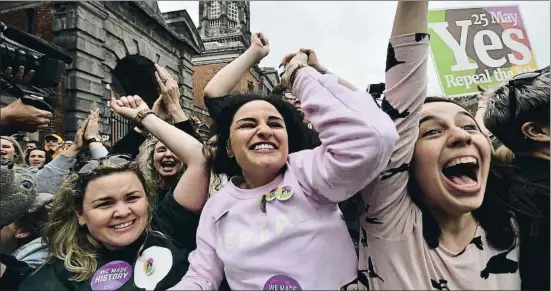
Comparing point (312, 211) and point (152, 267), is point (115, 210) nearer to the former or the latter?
point (152, 267)

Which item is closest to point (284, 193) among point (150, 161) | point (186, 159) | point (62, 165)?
point (186, 159)

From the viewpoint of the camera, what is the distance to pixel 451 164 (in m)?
1.25

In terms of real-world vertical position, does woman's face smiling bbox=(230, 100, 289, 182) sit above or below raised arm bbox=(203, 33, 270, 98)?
below

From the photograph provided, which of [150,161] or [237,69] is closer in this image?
[237,69]

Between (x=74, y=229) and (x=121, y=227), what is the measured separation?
0.27 metres

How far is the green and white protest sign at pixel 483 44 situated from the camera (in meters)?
3.48

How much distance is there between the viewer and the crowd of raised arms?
1206mm

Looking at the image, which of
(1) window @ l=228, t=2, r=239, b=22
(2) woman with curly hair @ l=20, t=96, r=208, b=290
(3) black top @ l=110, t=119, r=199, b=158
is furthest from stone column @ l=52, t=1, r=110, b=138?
(2) woman with curly hair @ l=20, t=96, r=208, b=290

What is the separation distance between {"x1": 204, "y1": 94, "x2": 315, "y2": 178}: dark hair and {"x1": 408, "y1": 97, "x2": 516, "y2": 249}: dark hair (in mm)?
487

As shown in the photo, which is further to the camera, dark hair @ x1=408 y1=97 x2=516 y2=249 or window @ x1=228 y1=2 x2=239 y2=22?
window @ x1=228 y1=2 x2=239 y2=22

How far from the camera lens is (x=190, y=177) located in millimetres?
1671

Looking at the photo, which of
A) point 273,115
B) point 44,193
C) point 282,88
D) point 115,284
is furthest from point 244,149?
point 44,193

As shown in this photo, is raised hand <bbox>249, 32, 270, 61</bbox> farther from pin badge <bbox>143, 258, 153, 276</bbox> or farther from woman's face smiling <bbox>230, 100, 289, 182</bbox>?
pin badge <bbox>143, 258, 153, 276</bbox>

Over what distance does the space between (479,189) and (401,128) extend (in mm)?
294
